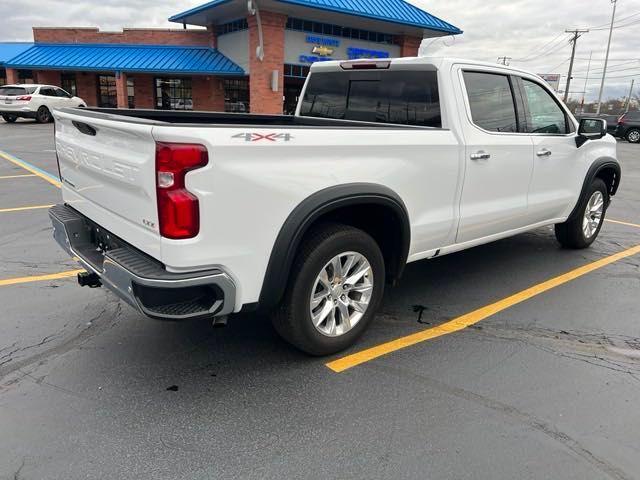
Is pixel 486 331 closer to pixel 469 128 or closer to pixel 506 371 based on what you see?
pixel 506 371

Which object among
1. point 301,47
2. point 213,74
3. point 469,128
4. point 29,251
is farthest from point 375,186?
point 213,74

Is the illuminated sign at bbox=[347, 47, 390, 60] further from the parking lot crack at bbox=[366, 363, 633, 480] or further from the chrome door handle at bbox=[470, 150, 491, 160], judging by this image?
the parking lot crack at bbox=[366, 363, 633, 480]

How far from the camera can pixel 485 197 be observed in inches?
175

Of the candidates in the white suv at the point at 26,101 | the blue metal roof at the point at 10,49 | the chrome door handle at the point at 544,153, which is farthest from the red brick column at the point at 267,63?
the chrome door handle at the point at 544,153

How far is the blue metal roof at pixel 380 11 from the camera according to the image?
21848mm

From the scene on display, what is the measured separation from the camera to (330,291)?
3.46 metres

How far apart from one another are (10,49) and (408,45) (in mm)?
23488

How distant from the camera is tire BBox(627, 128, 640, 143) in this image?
2884cm

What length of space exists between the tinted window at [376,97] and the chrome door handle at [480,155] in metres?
0.36

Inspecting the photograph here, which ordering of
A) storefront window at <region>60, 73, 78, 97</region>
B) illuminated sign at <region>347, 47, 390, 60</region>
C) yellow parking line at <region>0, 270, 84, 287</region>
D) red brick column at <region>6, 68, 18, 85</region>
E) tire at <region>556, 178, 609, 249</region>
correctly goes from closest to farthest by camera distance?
yellow parking line at <region>0, 270, 84, 287</region> < tire at <region>556, 178, 609, 249</region> < illuminated sign at <region>347, 47, 390, 60</region> < red brick column at <region>6, 68, 18, 85</region> < storefront window at <region>60, 73, 78, 97</region>

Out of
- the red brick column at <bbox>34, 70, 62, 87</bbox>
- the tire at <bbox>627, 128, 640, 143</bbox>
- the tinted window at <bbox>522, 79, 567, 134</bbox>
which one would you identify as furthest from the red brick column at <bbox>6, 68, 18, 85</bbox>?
the tire at <bbox>627, 128, 640, 143</bbox>

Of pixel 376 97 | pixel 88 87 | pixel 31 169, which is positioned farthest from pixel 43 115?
pixel 376 97

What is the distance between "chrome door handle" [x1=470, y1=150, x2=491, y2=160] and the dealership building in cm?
1901

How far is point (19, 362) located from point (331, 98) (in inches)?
132
